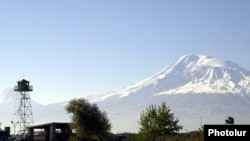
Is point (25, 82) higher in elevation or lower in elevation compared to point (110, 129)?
higher

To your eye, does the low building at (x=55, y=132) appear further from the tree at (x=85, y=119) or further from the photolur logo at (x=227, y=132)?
the photolur logo at (x=227, y=132)

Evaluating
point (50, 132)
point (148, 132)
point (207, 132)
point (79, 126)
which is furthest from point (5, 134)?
point (207, 132)

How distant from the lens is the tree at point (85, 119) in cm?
11131

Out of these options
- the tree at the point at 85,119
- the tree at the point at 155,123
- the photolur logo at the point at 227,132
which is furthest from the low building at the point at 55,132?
the photolur logo at the point at 227,132

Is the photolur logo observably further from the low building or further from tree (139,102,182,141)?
the low building

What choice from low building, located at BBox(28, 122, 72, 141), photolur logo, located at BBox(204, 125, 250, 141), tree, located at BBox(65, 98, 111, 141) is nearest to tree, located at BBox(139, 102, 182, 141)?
tree, located at BBox(65, 98, 111, 141)

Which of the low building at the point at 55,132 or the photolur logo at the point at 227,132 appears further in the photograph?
the low building at the point at 55,132

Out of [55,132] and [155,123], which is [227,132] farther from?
[55,132]

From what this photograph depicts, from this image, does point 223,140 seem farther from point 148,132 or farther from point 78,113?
point 78,113

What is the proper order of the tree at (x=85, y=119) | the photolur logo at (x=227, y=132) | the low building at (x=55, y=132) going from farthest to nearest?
the low building at (x=55, y=132) → the tree at (x=85, y=119) → the photolur logo at (x=227, y=132)

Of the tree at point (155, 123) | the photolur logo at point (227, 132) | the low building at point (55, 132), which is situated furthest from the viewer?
the low building at point (55, 132)

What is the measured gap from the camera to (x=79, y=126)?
11131 cm

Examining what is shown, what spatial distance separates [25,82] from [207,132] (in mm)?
149836

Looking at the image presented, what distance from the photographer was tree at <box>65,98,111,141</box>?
111312mm
